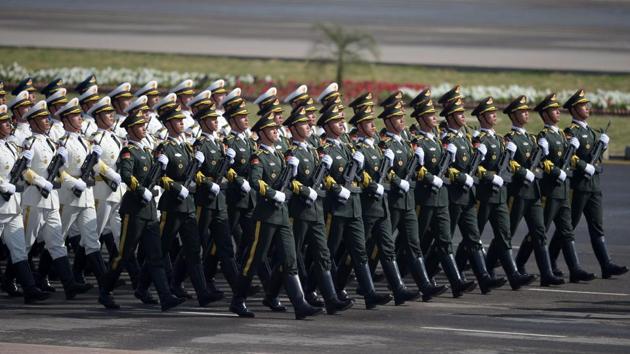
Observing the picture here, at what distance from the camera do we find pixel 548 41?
4319 centimetres

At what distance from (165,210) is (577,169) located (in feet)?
14.8

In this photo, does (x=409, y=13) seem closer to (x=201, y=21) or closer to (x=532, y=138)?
(x=201, y=21)

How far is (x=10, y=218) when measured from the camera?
15516 millimetres

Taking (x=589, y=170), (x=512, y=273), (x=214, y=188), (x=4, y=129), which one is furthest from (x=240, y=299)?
(x=589, y=170)

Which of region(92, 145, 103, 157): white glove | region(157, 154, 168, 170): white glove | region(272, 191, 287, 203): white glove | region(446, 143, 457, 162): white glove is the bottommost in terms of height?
region(272, 191, 287, 203): white glove

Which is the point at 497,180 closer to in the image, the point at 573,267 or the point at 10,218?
the point at 573,267

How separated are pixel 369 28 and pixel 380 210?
94.6 feet

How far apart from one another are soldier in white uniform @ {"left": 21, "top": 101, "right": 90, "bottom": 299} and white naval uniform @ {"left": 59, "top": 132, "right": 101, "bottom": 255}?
21 centimetres

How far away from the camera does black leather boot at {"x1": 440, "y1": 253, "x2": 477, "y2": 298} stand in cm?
1610

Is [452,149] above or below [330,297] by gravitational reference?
above

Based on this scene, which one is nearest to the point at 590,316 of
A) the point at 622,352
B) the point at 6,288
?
the point at 622,352

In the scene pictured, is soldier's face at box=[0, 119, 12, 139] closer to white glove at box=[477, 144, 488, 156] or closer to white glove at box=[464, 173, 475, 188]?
white glove at box=[464, 173, 475, 188]

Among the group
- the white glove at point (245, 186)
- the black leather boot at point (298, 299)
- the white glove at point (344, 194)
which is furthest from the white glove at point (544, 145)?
the black leather boot at point (298, 299)

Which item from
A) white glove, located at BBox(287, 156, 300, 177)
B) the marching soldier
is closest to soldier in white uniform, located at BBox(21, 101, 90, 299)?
white glove, located at BBox(287, 156, 300, 177)
